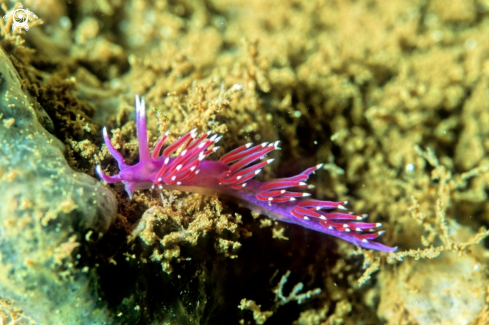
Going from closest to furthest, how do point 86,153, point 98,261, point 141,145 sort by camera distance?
point 98,261 < point 141,145 < point 86,153

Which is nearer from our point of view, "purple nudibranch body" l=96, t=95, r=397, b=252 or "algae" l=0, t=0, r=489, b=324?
"purple nudibranch body" l=96, t=95, r=397, b=252

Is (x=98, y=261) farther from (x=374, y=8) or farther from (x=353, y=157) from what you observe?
(x=374, y=8)

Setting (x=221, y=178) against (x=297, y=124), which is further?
(x=297, y=124)

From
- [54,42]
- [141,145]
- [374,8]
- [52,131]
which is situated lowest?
[141,145]

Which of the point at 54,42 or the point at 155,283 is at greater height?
the point at 54,42

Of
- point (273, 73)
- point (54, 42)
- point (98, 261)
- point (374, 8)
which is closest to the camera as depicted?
point (98, 261)

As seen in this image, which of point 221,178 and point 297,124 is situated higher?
point 297,124

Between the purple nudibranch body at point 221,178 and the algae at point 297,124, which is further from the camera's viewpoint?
the algae at point 297,124

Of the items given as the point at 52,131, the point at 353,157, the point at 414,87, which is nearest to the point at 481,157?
the point at 414,87
